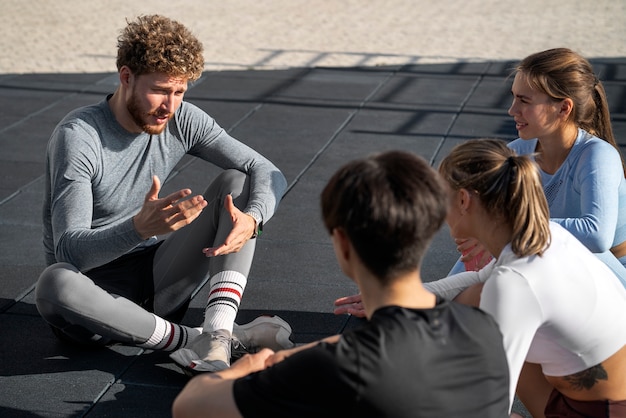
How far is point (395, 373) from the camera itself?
1.82 meters

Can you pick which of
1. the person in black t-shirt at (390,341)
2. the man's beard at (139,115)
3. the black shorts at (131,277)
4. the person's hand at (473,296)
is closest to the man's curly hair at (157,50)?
the man's beard at (139,115)

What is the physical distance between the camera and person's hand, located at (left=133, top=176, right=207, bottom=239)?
9.84 ft

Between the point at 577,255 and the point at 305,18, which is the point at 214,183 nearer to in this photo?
the point at 577,255

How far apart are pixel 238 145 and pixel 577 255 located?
1.80 metres

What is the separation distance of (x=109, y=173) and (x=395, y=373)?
2.07 m

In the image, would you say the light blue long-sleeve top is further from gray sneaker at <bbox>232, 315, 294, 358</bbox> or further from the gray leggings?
the gray leggings

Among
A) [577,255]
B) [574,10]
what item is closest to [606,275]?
[577,255]

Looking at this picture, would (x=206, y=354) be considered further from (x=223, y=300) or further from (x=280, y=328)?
(x=280, y=328)

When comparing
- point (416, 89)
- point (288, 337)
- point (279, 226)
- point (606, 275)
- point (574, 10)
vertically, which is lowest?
point (574, 10)

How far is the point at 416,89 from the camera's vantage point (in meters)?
8.64

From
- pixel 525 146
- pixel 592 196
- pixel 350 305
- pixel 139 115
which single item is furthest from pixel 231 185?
pixel 592 196

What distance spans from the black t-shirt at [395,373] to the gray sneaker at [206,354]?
1340 mm

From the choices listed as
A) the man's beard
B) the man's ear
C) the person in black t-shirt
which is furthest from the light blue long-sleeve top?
the man's ear

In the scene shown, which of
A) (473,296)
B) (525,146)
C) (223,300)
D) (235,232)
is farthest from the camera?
(525,146)
